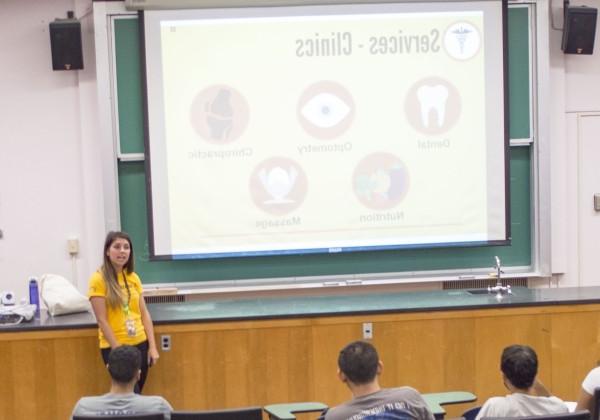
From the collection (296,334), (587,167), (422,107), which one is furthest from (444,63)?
(296,334)

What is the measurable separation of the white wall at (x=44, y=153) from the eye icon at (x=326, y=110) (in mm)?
1577

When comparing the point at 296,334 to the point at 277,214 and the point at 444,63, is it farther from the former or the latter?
the point at 444,63

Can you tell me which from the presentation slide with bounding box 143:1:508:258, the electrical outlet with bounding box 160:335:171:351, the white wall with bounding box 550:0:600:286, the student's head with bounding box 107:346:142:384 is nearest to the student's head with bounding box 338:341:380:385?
the student's head with bounding box 107:346:142:384

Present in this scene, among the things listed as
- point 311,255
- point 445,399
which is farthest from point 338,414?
point 311,255

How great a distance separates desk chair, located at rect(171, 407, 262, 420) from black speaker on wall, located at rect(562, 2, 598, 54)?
4420 millimetres

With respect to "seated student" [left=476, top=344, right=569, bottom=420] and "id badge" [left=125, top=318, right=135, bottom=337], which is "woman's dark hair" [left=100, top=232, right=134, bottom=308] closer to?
"id badge" [left=125, top=318, right=135, bottom=337]

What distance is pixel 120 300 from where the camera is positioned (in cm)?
440

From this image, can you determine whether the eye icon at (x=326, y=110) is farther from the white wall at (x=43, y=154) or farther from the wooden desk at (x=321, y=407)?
the wooden desk at (x=321, y=407)

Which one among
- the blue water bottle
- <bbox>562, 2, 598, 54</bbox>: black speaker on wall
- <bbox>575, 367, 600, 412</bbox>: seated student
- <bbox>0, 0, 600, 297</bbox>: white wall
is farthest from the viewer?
<bbox>562, 2, 598, 54</bbox>: black speaker on wall

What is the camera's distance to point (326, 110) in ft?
19.6

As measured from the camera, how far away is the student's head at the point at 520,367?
3043 millimetres

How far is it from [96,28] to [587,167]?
4015 millimetres

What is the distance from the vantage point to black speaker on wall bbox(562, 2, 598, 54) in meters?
6.12

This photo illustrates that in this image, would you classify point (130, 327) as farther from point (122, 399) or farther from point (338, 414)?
point (338, 414)
